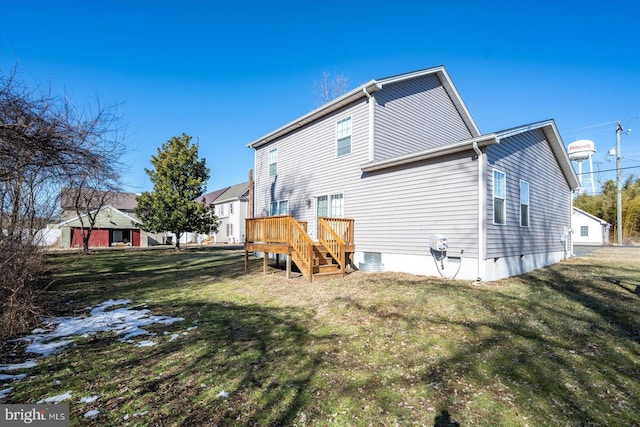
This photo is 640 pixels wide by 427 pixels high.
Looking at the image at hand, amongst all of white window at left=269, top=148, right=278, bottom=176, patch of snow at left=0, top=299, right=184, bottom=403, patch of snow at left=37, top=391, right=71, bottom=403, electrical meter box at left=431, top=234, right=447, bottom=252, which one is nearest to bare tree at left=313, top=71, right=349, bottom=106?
white window at left=269, top=148, right=278, bottom=176

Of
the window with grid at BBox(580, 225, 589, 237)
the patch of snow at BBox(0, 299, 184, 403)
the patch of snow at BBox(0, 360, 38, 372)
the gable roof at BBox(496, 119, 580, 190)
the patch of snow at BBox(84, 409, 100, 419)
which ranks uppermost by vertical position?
the gable roof at BBox(496, 119, 580, 190)

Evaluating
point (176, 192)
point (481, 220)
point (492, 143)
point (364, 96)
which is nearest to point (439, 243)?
point (481, 220)

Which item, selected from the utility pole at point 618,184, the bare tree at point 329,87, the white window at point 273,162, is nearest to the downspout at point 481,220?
the white window at point 273,162

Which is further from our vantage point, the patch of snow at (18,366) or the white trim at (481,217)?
the white trim at (481,217)

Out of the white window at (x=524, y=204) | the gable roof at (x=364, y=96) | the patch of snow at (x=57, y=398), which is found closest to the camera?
the patch of snow at (x=57, y=398)

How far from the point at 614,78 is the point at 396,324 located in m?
21.3

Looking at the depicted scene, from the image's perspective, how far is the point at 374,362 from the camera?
394 centimetres

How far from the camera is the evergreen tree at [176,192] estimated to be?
21.5 m

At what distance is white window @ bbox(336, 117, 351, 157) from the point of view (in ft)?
37.1

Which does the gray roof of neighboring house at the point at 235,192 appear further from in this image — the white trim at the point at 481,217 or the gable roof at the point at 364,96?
the white trim at the point at 481,217

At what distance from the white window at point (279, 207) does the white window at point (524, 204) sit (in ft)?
30.2

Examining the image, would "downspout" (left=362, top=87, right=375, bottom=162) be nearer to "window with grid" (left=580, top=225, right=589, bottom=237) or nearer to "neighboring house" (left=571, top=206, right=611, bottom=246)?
"neighboring house" (left=571, top=206, right=611, bottom=246)

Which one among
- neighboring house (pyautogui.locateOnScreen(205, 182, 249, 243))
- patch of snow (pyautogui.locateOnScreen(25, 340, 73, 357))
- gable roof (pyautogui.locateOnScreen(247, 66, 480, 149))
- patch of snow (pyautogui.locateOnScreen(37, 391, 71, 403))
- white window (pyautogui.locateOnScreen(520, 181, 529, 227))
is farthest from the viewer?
neighboring house (pyautogui.locateOnScreen(205, 182, 249, 243))

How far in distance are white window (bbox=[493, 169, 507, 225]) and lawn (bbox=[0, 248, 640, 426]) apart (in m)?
2.00
